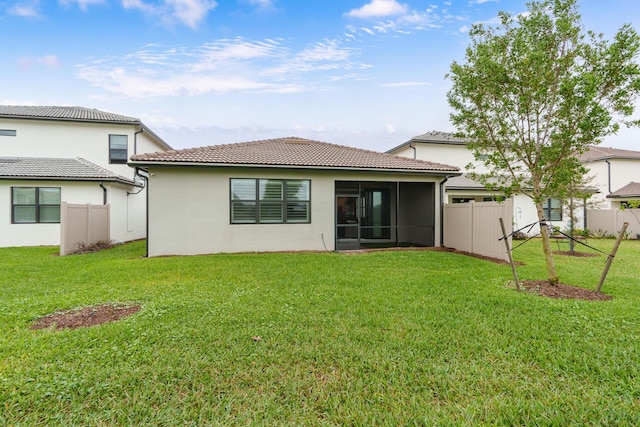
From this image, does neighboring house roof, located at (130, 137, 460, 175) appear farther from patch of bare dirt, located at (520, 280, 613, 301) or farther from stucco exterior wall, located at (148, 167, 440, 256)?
patch of bare dirt, located at (520, 280, 613, 301)

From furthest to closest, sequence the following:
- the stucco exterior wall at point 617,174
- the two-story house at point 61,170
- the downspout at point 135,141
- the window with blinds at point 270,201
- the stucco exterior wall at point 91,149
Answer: the stucco exterior wall at point 617,174, the downspout at point 135,141, the stucco exterior wall at point 91,149, the two-story house at point 61,170, the window with blinds at point 270,201

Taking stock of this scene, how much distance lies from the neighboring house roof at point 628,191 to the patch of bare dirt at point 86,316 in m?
26.7

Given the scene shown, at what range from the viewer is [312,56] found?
14148 mm

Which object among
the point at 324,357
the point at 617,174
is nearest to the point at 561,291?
the point at 324,357

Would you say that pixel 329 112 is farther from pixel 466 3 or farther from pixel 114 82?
pixel 114 82

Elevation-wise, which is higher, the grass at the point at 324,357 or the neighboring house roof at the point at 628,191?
the neighboring house roof at the point at 628,191

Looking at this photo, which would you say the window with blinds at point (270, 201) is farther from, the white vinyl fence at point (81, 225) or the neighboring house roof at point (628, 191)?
the neighboring house roof at point (628, 191)

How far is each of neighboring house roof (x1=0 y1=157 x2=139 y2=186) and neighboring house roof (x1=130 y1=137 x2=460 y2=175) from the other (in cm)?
561

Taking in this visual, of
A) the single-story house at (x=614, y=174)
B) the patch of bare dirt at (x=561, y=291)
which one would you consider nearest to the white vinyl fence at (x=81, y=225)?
the patch of bare dirt at (x=561, y=291)

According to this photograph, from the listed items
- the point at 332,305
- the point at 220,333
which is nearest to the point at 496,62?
the point at 332,305

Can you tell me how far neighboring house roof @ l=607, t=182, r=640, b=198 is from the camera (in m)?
19.2

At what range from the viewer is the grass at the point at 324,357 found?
8.04 feet

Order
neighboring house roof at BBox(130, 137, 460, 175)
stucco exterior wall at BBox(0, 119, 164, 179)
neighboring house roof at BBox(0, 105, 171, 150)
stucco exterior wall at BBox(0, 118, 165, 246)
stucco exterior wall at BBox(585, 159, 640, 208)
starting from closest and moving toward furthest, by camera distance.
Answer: neighboring house roof at BBox(130, 137, 460, 175) < stucco exterior wall at BBox(0, 118, 165, 246) < neighboring house roof at BBox(0, 105, 171, 150) < stucco exterior wall at BBox(0, 119, 164, 179) < stucco exterior wall at BBox(585, 159, 640, 208)

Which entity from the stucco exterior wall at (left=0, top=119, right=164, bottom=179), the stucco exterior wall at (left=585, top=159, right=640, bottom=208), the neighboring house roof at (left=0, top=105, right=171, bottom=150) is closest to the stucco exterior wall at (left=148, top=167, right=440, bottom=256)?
the stucco exterior wall at (left=0, top=119, right=164, bottom=179)
